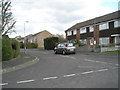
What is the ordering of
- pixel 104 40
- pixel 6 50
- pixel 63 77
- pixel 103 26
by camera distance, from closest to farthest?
pixel 63 77 < pixel 6 50 < pixel 104 40 < pixel 103 26

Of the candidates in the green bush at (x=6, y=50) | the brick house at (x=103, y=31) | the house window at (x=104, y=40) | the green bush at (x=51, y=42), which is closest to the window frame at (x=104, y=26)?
the brick house at (x=103, y=31)

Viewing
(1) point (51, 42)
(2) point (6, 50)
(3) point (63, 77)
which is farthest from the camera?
(1) point (51, 42)

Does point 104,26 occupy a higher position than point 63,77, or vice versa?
point 104,26

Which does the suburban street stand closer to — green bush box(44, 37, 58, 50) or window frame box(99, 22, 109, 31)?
window frame box(99, 22, 109, 31)

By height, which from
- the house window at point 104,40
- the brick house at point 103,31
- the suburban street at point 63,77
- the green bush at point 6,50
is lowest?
the suburban street at point 63,77

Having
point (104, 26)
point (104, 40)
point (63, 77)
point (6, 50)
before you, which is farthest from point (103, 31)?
point (63, 77)

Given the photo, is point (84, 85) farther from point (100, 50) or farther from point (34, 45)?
point (34, 45)

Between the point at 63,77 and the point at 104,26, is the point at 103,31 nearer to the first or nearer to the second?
the point at 104,26

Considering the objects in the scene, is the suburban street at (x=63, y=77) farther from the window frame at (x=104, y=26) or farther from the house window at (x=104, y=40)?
the window frame at (x=104, y=26)

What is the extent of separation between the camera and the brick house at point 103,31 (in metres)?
28.3

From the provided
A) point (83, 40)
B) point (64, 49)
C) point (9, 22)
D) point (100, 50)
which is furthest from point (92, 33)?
point (9, 22)

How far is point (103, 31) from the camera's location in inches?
1241

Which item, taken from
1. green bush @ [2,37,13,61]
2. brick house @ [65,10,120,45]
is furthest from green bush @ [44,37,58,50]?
green bush @ [2,37,13,61]

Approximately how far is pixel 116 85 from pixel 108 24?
26235 millimetres
